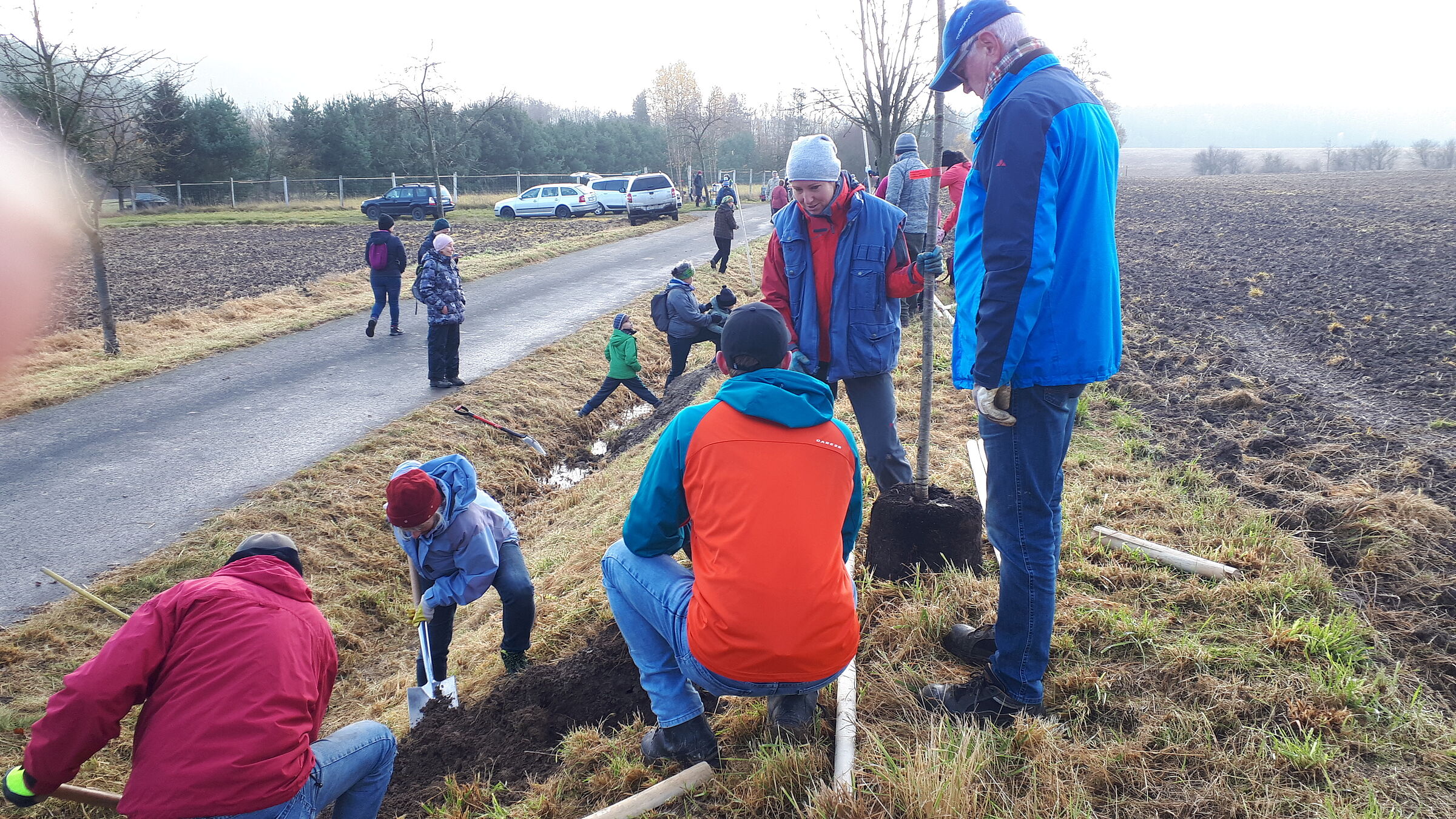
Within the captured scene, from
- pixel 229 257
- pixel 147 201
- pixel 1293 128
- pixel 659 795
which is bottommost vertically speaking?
pixel 659 795

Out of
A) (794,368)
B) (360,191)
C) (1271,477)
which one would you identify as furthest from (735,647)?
(360,191)

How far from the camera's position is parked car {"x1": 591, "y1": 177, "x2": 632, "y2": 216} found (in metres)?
32.6

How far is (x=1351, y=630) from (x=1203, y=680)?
2.27ft

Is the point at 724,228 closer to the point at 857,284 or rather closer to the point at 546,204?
the point at 857,284

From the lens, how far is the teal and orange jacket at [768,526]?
7.39ft

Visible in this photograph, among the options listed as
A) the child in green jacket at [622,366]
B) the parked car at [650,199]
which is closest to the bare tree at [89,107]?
the child in green jacket at [622,366]

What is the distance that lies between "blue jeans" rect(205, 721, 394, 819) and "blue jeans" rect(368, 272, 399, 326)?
9.38 m

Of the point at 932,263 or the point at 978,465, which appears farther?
the point at 978,465

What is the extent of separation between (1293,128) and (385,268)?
720 ft

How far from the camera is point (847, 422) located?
6754 millimetres

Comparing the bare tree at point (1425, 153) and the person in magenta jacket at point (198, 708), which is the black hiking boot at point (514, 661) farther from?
the bare tree at point (1425, 153)

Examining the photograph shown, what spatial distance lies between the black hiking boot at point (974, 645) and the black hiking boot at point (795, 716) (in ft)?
2.34

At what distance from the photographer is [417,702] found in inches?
154

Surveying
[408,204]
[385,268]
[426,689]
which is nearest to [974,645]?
[426,689]
